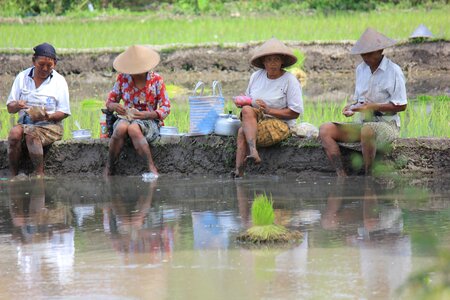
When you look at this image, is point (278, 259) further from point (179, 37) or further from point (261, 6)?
point (261, 6)

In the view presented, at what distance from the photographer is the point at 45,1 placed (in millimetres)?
24062

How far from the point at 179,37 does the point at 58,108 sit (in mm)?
9411

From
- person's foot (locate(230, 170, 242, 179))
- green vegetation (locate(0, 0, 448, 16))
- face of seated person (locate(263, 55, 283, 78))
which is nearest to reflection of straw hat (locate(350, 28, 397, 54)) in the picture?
face of seated person (locate(263, 55, 283, 78))

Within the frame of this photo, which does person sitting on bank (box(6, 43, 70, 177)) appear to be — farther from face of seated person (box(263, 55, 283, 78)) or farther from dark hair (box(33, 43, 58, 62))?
face of seated person (box(263, 55, 283, 78))

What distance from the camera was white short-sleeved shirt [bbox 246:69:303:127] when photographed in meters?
7.93

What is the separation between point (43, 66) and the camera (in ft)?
27.7

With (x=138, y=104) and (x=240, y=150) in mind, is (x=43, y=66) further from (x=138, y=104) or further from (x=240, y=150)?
(x=240, y=150)

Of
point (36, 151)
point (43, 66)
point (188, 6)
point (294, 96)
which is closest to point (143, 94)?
point (43, 66)

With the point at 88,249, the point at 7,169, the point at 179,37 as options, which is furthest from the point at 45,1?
the point at 88,249

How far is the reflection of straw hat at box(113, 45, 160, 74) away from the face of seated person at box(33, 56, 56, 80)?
54 cm

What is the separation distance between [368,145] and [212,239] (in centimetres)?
253

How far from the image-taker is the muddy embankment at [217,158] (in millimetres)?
7801

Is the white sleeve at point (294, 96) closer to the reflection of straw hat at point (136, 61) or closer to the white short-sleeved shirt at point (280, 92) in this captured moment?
the white short-sleeved shirt at point (280, 92)

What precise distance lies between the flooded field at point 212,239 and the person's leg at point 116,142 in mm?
480
